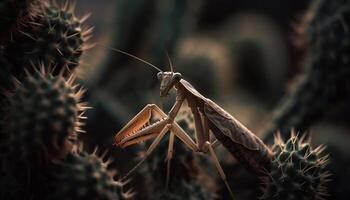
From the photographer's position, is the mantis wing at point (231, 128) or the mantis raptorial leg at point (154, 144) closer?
the mantis raptorial leg at point (154, 144)

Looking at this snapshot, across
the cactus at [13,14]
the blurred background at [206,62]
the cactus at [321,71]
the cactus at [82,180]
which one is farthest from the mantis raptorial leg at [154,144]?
the cactus at [321,71]

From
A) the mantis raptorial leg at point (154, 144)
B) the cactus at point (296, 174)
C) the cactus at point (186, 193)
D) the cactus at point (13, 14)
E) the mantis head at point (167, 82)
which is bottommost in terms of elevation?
the cactus at point (186, 193)

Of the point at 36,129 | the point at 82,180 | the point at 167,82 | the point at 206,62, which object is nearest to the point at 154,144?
the point at 167,82

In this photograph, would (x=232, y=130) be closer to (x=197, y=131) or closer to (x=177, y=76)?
(x=197, y=131)

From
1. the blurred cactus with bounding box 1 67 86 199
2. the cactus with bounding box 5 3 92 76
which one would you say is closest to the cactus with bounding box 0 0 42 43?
the cactus with bounding box 5 3 92 76

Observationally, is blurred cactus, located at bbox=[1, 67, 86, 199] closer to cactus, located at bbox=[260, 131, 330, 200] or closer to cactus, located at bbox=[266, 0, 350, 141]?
cactus, located at bbox=[260, 131, 330, 200]

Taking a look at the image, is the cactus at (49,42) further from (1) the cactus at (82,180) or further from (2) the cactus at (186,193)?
(2) the cactus at (186,193)

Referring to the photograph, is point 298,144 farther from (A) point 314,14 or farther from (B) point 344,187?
(A) point 314,14
